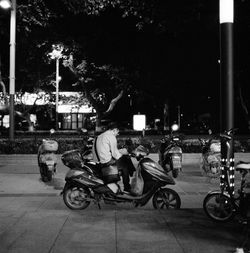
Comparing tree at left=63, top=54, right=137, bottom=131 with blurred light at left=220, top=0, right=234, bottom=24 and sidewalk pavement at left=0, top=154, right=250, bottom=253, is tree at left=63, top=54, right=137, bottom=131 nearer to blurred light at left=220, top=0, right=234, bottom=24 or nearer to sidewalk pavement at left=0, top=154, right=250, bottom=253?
sidewalk pavement at left=0, top=154, right=250, bottom=253

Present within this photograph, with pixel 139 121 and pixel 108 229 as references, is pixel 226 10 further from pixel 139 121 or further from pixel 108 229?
pixel 139 121

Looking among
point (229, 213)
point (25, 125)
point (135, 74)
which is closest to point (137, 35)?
point (135, 74)

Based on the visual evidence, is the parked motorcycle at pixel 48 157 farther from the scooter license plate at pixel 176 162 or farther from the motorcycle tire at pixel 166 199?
the motorcycle tire at pixel 166 199

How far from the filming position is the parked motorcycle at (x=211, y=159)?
1333 cm

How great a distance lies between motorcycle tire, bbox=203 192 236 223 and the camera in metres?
7.65

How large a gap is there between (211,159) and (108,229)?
22.6ft

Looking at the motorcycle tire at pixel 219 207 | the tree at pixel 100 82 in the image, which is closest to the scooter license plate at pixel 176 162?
the motorcycle tire at pixel 219 207

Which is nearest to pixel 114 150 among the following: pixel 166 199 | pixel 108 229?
pixel 166 199

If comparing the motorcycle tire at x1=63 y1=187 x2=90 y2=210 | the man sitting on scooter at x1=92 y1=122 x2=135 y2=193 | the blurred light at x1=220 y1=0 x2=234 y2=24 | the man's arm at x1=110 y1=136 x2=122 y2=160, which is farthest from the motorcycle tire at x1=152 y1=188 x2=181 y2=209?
the blurred light at x1=220 y1=0 x2=234 y2=24

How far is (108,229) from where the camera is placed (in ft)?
23.2

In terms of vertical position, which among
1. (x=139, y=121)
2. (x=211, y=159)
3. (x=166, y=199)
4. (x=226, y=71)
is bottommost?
(x=166, y=199)

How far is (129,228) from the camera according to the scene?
7.16 metres

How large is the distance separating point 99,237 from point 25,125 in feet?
183

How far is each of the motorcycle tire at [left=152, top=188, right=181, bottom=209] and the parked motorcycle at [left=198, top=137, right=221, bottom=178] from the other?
4.71 meters
